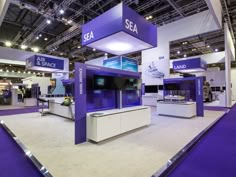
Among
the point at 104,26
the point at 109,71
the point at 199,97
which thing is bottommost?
the point at 199,97

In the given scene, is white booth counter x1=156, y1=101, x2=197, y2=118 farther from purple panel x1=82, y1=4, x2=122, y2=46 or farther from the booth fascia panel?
purple panel x1=82, y1=4, x2=122, y2=46

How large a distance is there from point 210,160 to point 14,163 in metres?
3.24

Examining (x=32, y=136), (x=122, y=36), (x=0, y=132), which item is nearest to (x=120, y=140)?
(x=32, y=136)

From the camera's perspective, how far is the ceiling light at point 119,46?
15.4ft

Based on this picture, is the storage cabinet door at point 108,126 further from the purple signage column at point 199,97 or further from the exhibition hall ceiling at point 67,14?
the exhibition hall ceiling at point 67,14

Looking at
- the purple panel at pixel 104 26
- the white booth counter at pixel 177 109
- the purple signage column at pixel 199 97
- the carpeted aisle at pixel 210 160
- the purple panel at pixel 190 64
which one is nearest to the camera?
the carpeted aisle at pixel 210 160

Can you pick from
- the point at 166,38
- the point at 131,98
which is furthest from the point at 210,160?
the point at 166,38

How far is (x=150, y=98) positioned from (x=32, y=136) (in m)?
8.13

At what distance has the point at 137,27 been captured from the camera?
13.5 feet

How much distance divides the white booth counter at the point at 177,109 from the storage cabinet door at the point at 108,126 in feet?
12.1

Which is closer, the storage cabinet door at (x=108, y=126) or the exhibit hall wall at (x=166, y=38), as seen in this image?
the storage cabinet door at (x=108, y=126)

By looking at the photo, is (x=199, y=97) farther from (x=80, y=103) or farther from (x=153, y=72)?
(x=80, y=103)

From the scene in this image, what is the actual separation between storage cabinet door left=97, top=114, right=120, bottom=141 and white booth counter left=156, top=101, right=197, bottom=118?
145 inches

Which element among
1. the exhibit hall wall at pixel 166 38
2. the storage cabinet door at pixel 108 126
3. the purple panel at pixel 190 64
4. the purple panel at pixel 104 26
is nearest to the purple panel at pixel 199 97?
the exhibit hall wall at pixel 166 38
